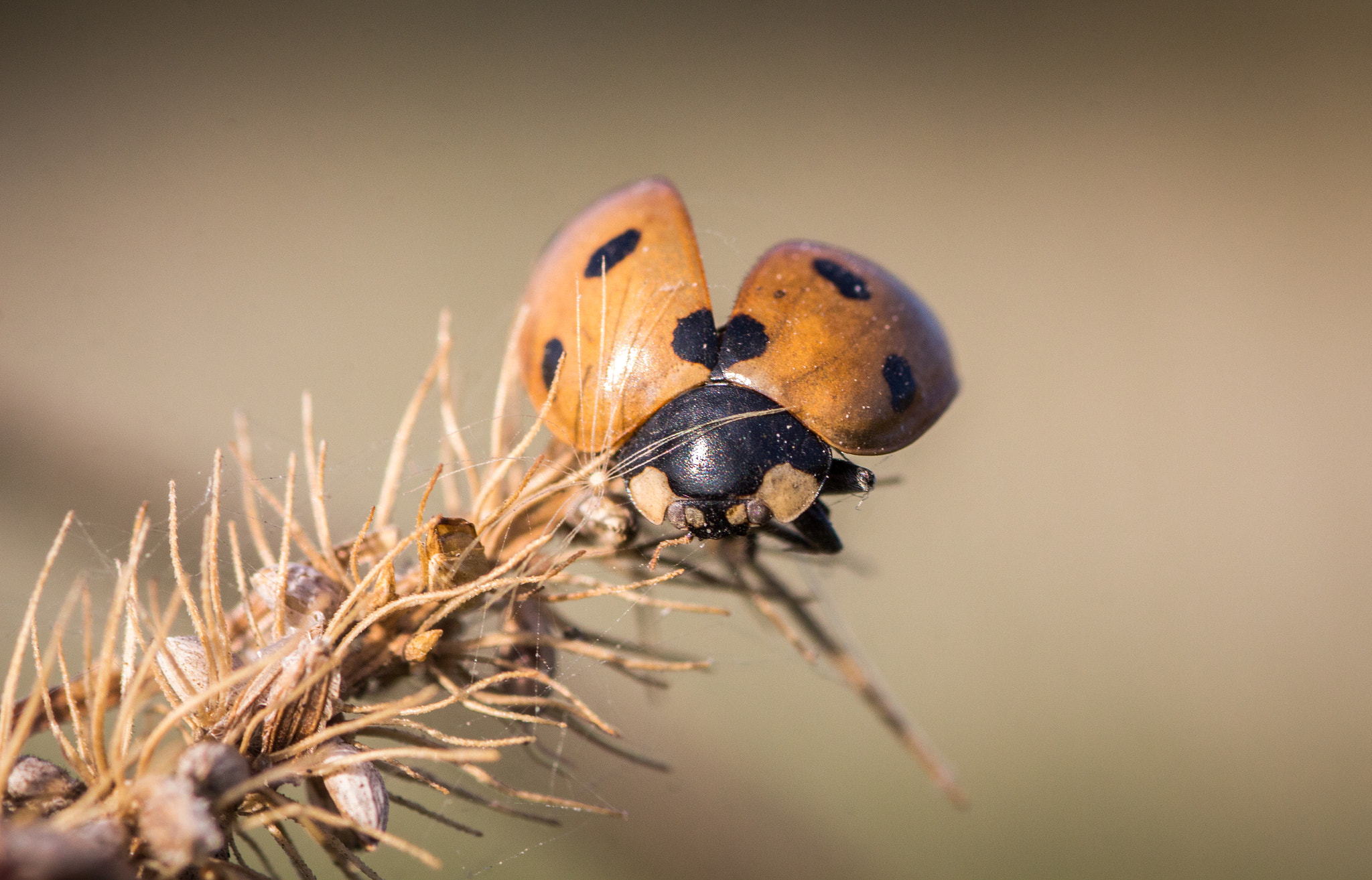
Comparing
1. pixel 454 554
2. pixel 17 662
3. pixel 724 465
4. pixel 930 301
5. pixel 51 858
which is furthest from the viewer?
pixel 930 301

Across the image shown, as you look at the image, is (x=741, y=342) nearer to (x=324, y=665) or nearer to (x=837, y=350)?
(x=837, y=350)

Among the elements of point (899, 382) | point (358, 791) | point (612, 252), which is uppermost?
A: point (612, 252)

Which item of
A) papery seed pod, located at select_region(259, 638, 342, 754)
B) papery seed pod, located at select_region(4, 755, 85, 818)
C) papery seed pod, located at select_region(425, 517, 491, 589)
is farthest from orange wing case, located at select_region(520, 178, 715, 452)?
papery seed pod, located at select_region(4, 755, 85, 818)

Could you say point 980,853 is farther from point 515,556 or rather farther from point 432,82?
point 432,82

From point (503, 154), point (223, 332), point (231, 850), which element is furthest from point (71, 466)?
point (503, 154)

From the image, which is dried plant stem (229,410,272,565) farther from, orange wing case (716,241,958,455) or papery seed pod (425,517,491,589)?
orange wing case (716,241,958,455)

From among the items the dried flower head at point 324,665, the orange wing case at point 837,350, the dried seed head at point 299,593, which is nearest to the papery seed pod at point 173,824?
the dried flower head at point 324,665

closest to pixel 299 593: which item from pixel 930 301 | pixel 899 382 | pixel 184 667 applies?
pixel 184 667
